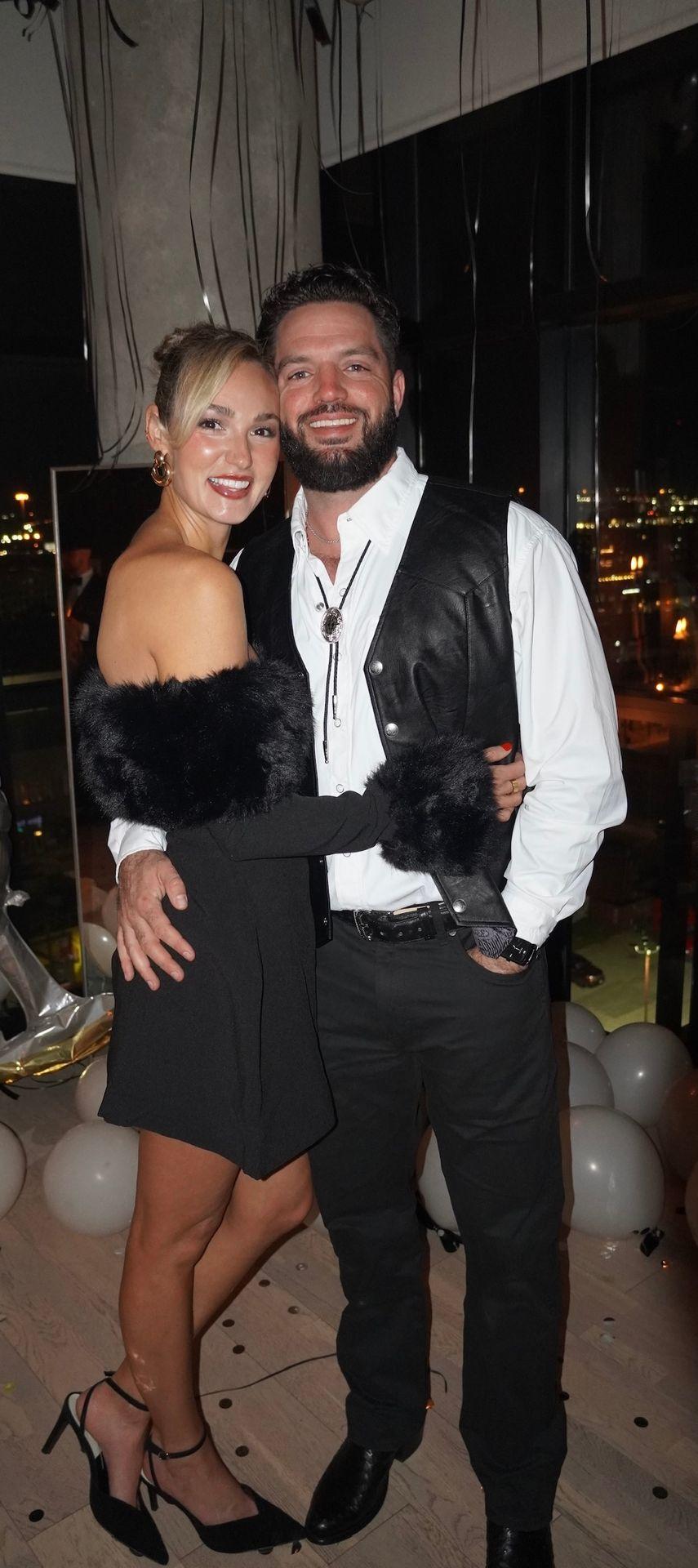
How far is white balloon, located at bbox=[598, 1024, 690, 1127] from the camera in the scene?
2.82 metres

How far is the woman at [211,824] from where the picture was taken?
144cm

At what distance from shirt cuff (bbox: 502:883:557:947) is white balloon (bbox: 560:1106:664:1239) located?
105cm

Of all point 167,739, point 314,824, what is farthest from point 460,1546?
point 167,739

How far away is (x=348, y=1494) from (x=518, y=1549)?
0.29 metres

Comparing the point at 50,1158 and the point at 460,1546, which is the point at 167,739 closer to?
the point at 460,1546

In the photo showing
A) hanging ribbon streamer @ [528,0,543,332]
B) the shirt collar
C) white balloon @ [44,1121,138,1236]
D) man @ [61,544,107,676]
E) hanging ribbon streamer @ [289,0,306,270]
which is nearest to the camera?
the shirt collar

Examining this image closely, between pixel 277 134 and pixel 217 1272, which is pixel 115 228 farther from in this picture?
pixel 217 1272

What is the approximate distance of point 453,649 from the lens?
5.20ft

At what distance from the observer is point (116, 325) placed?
9.23 ft

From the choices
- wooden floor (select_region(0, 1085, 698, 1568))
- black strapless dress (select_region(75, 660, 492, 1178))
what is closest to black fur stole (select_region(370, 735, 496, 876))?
black strapless dress (select_region(75, 660, 492, 1178))

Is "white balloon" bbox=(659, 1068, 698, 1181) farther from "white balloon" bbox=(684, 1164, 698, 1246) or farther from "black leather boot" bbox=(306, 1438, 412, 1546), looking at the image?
"black leather boot" bbox=(306, 1438, 412, 1546)

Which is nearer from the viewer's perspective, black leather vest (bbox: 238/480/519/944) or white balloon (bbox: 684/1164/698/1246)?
black leather vest (bbox: 238/480/519/944)

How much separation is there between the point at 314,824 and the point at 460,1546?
1208 millimetres

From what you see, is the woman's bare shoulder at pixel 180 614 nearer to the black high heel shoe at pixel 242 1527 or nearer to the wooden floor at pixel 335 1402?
the black high heel shoe at pixel 242 1527
